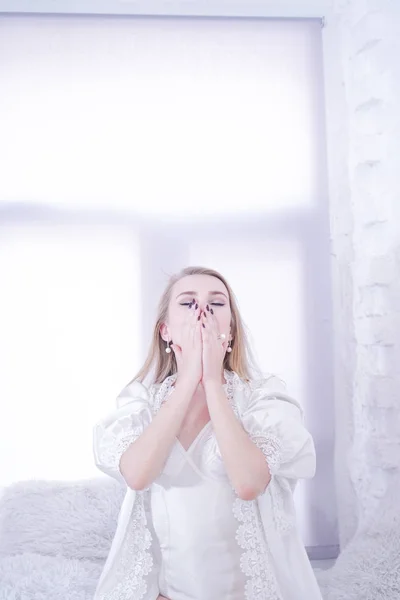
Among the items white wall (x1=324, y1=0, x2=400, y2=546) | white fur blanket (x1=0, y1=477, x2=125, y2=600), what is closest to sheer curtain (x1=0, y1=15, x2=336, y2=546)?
white wall (x1=324, y1=0, x2=400, y2=546)

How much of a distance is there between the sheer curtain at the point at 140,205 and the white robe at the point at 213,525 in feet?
2.29

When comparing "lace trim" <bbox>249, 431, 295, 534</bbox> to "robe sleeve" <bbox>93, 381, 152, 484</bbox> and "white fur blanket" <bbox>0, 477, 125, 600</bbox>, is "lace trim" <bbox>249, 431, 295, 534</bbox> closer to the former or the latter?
"robe sleeve" <bbox>93, 381, 152, 484</bbox>

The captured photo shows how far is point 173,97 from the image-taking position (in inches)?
83.5

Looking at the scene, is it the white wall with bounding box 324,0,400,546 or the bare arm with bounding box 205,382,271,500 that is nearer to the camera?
the bare arm with bounding box 205,382,271,500

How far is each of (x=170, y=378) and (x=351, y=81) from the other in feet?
3.74

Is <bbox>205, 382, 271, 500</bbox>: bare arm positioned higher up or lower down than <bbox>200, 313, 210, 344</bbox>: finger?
lower down

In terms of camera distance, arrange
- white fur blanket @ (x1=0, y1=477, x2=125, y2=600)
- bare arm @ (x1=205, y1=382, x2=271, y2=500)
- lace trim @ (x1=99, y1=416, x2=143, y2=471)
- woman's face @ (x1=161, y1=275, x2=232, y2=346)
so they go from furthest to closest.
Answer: white fur blanket @ (x1=0, y1=477, x2=125, y2=600)
woman's face @ (x1=161, y1=275, x2=232, y2=346)
lace trim @ (x1=99, y1=416, x2=143, y2=471)
bare arm @ (x1=205, y1=382, x2=271, y2=500)

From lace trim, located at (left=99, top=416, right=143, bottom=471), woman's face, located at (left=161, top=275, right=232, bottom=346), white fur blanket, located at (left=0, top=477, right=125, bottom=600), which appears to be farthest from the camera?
white fur blanket, located at (left=0, top=477, right=125, bottom=600)

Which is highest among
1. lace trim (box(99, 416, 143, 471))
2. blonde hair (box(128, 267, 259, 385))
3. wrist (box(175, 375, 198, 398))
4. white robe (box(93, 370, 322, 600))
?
blonde hair (box(128, 267, 259, 385))

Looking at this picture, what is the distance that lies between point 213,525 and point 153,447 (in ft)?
0.67

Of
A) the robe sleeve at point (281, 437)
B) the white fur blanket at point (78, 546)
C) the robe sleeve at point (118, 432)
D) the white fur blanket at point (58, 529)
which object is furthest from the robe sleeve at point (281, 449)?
the white fur blanket at point (58, 529)

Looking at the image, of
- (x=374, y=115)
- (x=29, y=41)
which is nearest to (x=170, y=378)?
(x=374, y=115)

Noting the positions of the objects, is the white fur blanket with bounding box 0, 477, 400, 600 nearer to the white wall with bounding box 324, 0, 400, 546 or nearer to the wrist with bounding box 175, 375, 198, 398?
the white wall with bounding box 324, 0, 400, 546

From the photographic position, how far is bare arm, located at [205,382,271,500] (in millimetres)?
1277
